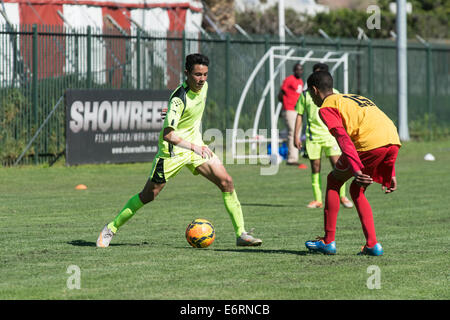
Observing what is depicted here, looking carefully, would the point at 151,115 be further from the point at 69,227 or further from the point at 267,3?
the point at 267,3

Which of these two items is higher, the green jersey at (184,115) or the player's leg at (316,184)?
the green jersey at (184,115)

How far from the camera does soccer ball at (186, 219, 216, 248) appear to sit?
9.99 metres

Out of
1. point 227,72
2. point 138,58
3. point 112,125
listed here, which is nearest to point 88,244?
point 112,125

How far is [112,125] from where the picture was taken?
21.9m

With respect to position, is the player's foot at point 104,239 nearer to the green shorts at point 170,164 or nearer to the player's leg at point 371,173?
the green shorts at point 170,164

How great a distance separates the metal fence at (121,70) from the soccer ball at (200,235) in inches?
472

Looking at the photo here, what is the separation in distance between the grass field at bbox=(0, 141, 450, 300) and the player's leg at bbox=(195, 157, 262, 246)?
19 cm

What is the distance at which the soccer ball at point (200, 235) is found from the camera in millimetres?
9992

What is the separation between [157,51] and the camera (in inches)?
974

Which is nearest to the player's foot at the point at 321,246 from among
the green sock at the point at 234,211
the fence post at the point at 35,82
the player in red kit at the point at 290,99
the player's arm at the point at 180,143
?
the green sock at the point at 234,211

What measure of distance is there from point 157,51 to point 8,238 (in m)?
14.5

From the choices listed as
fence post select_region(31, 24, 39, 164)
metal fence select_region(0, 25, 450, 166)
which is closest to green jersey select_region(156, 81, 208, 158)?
metal fence select_region(0, 25, 450, 166)
